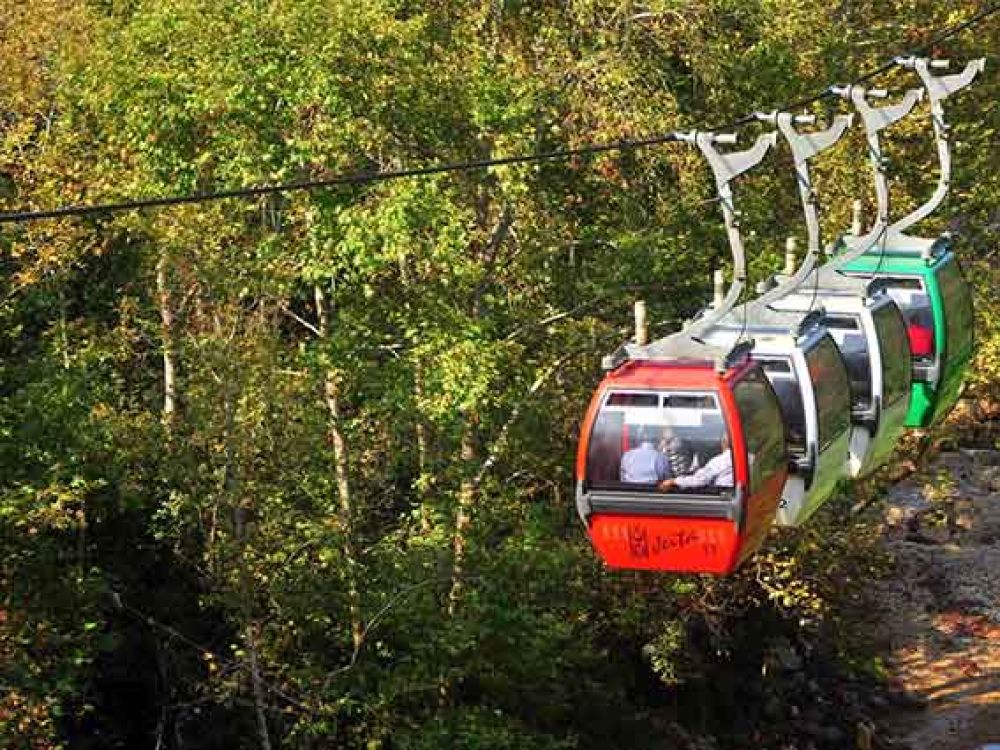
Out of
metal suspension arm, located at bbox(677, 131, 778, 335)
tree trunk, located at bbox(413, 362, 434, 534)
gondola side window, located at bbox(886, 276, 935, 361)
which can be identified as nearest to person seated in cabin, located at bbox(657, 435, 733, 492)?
metal suspension arm, located at bbox(677, 131, 778, 335)

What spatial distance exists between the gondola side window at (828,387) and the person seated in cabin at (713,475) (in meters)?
1.76

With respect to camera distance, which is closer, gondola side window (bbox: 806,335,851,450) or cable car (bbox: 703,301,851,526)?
cable car (bbox: 703,301,851,526)

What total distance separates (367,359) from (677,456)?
8424 millimetres

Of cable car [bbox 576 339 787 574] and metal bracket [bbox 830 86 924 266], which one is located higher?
metal bracket [bbox 830 86 924 266]

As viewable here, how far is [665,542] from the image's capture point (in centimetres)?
1143

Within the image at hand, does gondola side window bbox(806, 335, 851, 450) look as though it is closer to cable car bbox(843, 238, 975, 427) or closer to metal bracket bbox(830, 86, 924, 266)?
metal bracket bbox(830, 86, 924, 266)

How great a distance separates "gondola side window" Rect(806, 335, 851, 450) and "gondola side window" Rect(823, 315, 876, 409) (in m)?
0.89

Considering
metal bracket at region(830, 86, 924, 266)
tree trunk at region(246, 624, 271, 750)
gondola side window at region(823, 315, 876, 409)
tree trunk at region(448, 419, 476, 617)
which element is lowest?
tree trunk at region(246, 624, 271, 750)

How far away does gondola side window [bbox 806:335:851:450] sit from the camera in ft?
41.6

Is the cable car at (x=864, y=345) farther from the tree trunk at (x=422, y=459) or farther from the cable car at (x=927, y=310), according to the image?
the tree trunk at (x=422, y=459)

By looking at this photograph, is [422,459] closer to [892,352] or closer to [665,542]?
[892,352]

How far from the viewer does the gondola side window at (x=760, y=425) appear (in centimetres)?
1112

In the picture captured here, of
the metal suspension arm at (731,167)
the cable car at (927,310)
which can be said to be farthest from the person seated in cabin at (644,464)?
the cable car at (927,310)

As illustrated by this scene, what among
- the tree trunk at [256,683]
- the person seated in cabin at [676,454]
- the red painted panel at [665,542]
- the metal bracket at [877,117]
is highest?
the metal bracket at [877,117]
